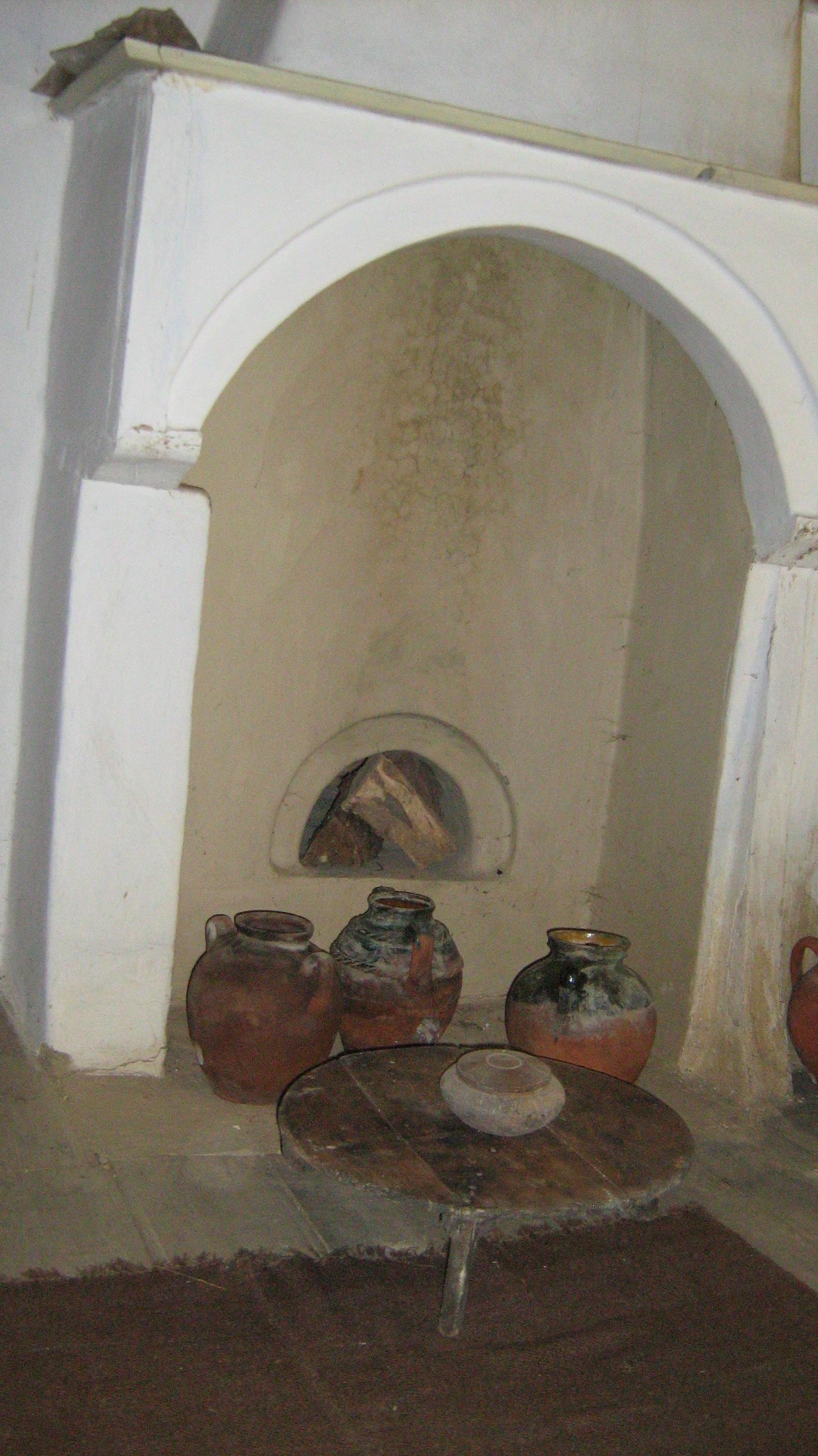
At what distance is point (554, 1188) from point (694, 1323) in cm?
71


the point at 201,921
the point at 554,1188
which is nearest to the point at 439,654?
the point at 201,921

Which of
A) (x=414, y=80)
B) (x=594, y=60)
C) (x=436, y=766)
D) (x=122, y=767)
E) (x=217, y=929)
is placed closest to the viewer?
(x=122, y=767)

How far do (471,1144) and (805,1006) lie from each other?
6.54 feet

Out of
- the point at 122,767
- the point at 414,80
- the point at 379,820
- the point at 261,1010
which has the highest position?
the point at 414,80

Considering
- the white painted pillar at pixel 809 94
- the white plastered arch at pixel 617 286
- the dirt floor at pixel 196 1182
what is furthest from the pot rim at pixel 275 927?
the white painted pillar at pixel 809 94

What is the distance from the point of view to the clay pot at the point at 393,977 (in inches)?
167

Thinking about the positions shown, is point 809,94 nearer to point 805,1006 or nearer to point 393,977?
point 805,1006

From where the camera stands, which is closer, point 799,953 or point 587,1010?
point 587,1010

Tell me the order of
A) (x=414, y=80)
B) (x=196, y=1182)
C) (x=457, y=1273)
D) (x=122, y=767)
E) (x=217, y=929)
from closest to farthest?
(x=457, y=1273) → (x=196, y=1182) → (x=122, y=767) → (x=414, y=80) → (x=217, y=929)

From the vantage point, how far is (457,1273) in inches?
112

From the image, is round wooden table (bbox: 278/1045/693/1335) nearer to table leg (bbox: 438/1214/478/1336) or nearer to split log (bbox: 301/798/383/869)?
table leg (bbox: 438/1214/478/1336)

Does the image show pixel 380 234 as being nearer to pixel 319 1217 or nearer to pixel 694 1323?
pixel 319 1217

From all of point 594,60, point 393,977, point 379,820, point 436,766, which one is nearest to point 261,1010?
point 393,977

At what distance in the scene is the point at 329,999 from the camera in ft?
13.2
